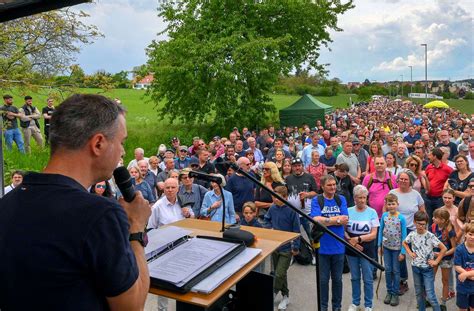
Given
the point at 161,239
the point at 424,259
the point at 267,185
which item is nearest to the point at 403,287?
Answer: the point at 424,259

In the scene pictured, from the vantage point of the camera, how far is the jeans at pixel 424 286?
5133 millimetres

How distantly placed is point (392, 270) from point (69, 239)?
536 centimetres

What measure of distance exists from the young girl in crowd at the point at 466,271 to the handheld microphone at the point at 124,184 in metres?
4.56

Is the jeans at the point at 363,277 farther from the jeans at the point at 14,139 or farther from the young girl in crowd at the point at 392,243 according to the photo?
the jeans at the point at 14,139

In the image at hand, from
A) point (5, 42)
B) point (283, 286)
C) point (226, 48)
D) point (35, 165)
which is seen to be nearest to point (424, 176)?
point (283, 286)

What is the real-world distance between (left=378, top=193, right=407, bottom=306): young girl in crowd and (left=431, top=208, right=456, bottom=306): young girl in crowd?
531mm

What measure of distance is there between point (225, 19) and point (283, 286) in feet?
54.5

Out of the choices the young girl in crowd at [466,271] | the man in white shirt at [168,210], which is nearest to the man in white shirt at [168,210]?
the man in white shirt at [168,210]

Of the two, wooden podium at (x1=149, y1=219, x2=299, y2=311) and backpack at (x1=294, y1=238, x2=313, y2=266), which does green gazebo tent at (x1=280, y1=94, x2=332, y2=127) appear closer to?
backpack at (x1=294, y1=238, x2=313, y2=266)

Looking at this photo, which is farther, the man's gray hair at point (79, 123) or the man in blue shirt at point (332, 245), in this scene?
the man in blue shirt at point (332, 245)

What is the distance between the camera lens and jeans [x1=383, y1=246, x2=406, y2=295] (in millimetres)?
5660

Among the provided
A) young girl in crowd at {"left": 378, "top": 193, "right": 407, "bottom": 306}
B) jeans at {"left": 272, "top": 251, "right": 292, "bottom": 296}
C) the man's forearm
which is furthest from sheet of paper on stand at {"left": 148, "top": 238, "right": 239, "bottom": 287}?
young girl in crowd at {"left": 378, "top": 193, "right": 407, "bottom": 306}

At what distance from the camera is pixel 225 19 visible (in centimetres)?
1992

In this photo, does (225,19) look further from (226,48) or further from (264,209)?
(264,209)
